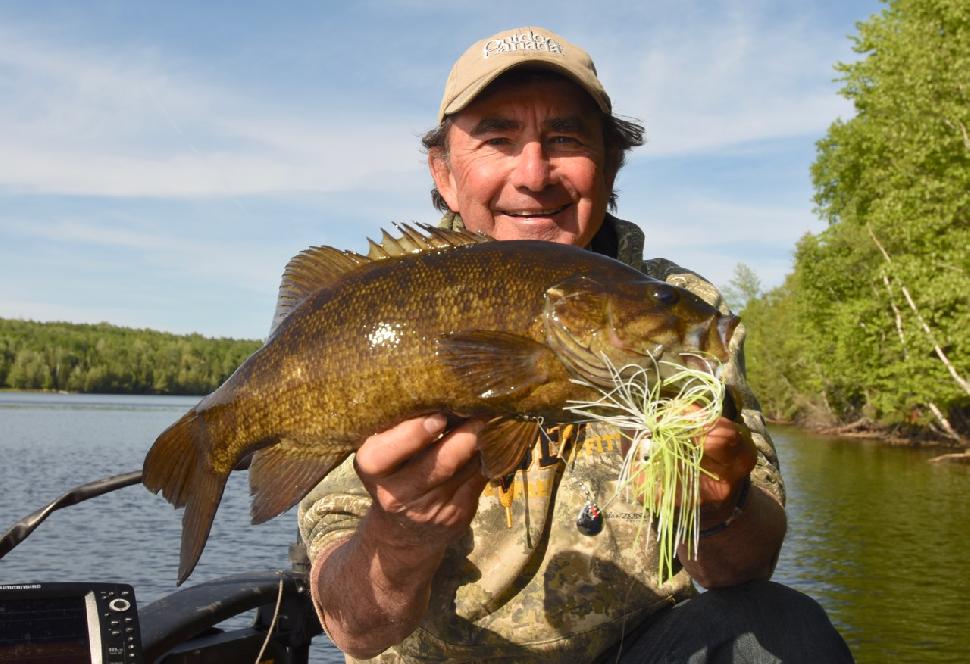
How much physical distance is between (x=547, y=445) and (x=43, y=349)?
401 feet

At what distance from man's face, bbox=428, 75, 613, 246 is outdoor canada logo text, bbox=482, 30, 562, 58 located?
0.44 feet

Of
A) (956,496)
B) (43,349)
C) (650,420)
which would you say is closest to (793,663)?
(650,420)

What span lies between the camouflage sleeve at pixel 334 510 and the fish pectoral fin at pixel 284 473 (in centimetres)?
74

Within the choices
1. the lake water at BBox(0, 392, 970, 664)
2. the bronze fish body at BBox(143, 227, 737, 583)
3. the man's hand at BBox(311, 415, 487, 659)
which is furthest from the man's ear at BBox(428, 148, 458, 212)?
the lake water at BBox(0, 392, 970, 664)

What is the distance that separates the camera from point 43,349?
112438 millimetres

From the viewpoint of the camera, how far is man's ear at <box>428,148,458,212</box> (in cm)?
418

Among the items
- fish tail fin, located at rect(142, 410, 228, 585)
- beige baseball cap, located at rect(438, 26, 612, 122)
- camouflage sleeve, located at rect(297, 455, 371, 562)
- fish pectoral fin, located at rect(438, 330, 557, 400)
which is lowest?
camouflage sleeve, located at rect(297, 455, 371, 562)

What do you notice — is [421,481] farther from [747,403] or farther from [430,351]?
[747,403]

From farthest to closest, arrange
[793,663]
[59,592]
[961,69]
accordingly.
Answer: [961,69]
[59,592]
[793,663]

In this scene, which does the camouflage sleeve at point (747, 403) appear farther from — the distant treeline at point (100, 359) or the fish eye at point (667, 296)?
the distant treeline at point (100, 359)

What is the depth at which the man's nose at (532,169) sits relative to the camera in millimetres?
3693

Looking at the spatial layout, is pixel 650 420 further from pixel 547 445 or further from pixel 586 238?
pixel 586 238

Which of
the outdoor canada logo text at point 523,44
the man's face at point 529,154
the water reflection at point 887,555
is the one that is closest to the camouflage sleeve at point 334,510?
the man's face at point 529,154

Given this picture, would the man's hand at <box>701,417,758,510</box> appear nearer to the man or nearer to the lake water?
the man
